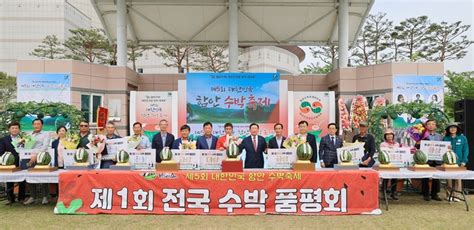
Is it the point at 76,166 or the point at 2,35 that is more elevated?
the point at 2,35

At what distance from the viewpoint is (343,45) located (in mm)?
11984

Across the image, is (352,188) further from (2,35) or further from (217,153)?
(2,35)

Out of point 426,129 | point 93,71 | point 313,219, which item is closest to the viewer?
point 313,219

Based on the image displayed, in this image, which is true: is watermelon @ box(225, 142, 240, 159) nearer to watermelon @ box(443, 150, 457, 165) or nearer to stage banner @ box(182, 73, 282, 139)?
watermelon @ box(443, 150, 457, 165)

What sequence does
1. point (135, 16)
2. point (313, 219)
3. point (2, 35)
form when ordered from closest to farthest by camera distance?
point (313, 219)
point (135, 16)
point (2, 35)

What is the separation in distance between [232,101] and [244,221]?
5906mm

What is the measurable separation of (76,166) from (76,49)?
20657mm

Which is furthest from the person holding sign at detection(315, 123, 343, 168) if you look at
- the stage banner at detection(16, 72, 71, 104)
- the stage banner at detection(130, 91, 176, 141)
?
the stage banner at detection(16, 72, 71, 104)

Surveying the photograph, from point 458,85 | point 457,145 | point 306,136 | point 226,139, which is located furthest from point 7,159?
point 458,85

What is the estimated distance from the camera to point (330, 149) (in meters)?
5.48

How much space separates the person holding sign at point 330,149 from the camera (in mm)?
5465

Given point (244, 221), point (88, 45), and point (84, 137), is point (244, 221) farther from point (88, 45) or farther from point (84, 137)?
point (88, 45)

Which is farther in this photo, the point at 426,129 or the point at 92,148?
the point at 426,129

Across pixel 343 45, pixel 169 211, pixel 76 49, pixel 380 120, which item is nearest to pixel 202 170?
pixel 169 211
